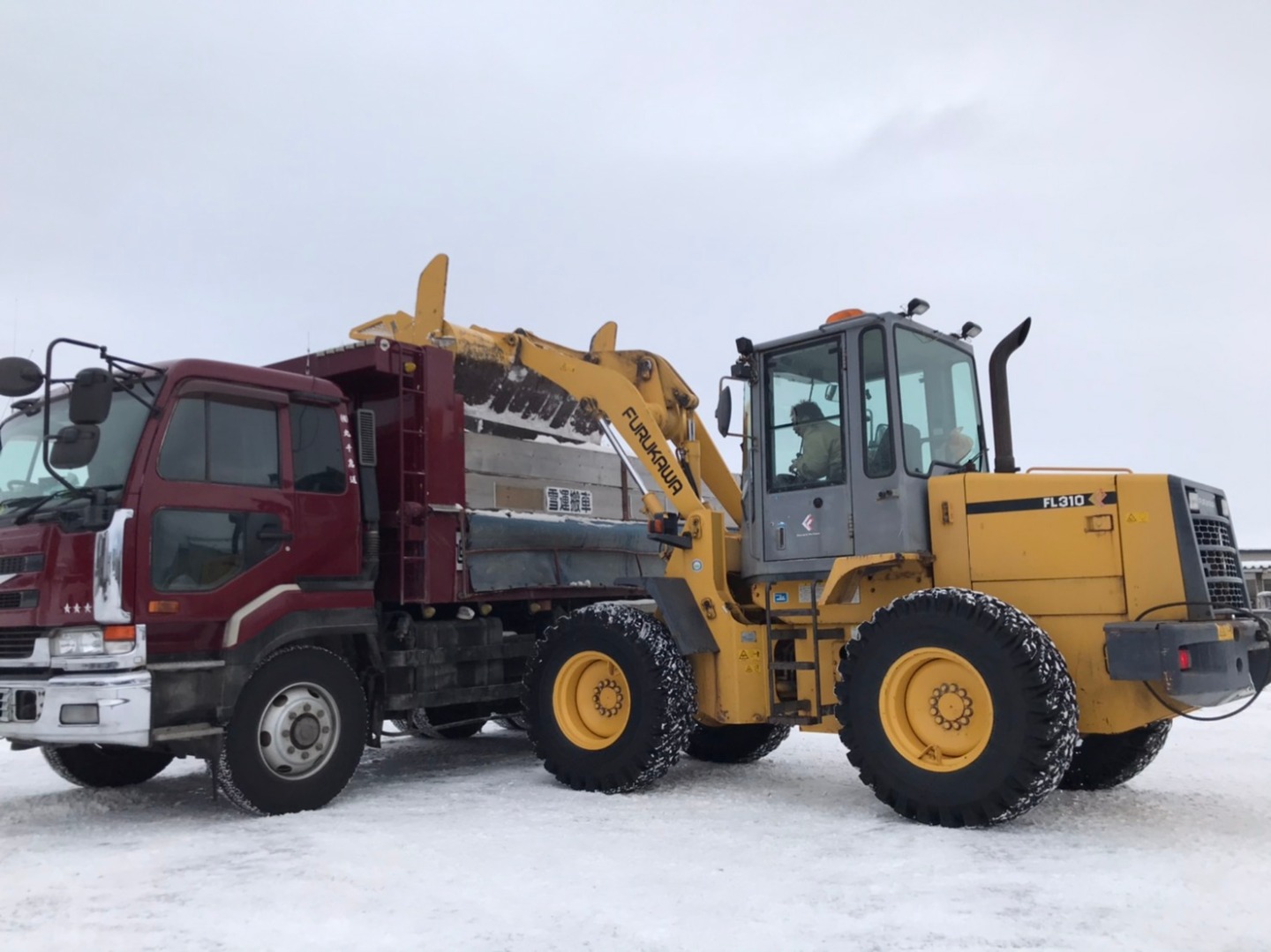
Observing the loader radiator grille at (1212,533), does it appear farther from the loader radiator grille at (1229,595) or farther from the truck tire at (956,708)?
the truck tire at (956,708)

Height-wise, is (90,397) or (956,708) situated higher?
(90,397)

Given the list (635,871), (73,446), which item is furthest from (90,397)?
(635,871)

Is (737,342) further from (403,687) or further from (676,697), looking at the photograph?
(403,687)

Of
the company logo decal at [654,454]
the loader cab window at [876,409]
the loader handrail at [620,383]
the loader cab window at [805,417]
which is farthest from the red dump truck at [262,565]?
the loader cab window at [876,409]

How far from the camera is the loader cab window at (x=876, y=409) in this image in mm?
6863

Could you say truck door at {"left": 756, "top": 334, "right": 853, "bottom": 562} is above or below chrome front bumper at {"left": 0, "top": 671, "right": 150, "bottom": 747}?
above

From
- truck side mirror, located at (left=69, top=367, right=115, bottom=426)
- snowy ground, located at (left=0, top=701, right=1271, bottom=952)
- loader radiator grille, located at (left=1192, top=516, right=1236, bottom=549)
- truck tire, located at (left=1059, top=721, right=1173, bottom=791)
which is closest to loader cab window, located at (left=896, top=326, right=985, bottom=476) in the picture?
loader radiator grille, located at (left=1192, top=516, right=1236, bottom=549)

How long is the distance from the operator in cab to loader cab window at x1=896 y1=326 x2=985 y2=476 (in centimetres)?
47

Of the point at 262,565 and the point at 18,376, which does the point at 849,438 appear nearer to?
the point at 262,565

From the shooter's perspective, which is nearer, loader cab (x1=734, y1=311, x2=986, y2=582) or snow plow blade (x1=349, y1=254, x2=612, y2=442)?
loader cab (x1=734, y1=311, x2=986, y2=582)

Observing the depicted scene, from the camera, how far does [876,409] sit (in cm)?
697

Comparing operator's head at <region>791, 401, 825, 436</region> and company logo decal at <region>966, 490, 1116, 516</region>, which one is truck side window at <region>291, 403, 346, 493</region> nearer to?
operator's head at <region>791, 401, 825, 436</region>

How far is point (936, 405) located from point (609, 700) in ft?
9.70

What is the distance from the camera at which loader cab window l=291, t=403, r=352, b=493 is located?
23.1ft
